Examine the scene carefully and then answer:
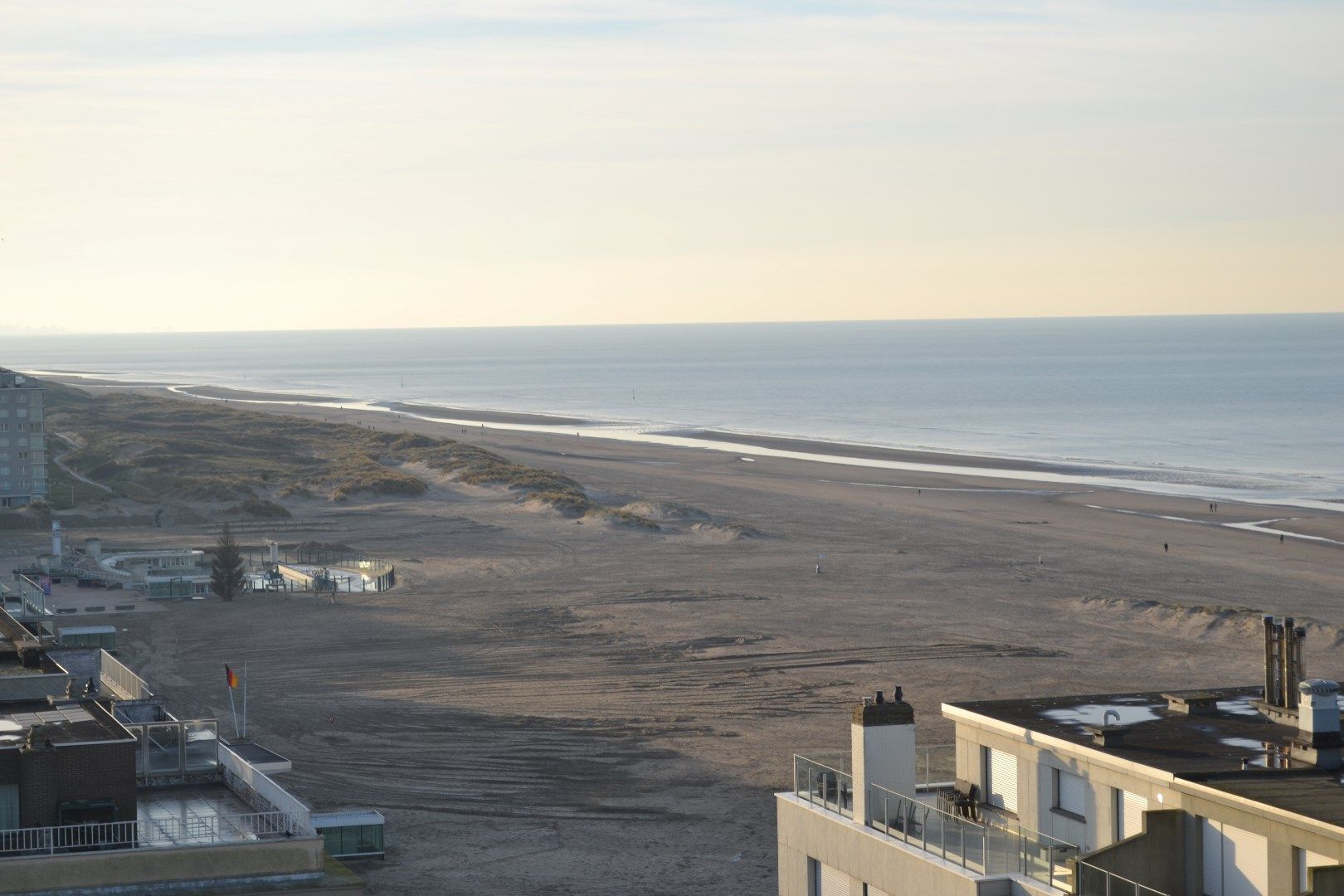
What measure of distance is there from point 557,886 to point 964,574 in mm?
35803

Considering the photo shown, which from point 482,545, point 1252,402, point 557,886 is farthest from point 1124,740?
point 1252,402

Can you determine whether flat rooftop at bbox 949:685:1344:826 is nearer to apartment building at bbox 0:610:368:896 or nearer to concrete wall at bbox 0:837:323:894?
concrete wall at bbox 0:837:323:894

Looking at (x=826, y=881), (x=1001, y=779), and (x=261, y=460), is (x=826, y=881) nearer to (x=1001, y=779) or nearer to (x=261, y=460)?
(x=1001, y=779)

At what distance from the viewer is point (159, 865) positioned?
50.1 feet

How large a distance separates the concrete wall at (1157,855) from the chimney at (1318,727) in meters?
1.46

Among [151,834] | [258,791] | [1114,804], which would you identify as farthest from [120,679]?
[1114,804]

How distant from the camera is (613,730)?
35594mm

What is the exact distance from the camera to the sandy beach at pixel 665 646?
95.2 feet

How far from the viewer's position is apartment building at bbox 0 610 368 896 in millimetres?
15164

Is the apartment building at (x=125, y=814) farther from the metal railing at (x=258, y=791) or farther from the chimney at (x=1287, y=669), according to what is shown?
the chimney at (x=1287, y=669)

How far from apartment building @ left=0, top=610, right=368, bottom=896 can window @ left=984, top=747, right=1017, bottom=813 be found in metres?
6.37

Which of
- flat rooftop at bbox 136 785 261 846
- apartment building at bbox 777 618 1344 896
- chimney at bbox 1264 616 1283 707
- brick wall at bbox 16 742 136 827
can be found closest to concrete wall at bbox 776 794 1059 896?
apartment building at bbox 777 618 1344 896

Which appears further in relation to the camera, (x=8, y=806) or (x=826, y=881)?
(x=826, y=881)

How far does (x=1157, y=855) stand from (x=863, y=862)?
291 cm
